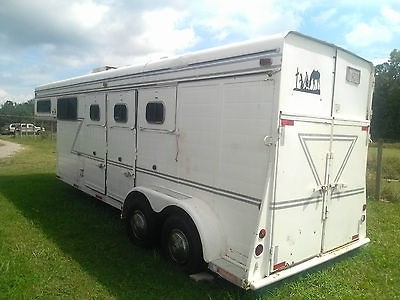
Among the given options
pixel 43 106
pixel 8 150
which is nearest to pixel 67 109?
pixel 43 106

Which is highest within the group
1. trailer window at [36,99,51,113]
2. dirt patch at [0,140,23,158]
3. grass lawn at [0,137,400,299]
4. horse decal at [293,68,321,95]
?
horse decal at [293,68,321,95]

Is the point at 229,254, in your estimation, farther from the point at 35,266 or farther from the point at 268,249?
the point at 35,266

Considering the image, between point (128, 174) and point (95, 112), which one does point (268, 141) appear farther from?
point (95, 112)

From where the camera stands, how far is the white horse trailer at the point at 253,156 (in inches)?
151

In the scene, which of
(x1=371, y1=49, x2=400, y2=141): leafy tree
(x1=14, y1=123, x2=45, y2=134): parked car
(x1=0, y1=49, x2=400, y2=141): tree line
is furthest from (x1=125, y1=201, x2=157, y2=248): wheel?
(x1=371, y1=49, x2=400, y2=141): leafy tree

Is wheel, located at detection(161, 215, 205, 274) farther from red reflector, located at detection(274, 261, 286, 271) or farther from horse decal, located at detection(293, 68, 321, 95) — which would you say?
horse decal, located at detection(293, 68, 321, 95)

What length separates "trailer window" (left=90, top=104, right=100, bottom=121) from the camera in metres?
7.21

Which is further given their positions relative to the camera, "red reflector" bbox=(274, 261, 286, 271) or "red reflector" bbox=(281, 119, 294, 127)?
"red reflector" bbox=(274, 261, 286, 271)

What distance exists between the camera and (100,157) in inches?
286

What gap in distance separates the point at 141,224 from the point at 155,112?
5.48 ft

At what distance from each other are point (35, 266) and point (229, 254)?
2.61 meters

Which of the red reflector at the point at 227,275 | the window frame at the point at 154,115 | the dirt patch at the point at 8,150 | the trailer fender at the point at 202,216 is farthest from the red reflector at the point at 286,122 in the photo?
the dirt patch at the point at 8,150

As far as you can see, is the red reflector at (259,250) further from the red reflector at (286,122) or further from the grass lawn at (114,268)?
the red reflector at (286,122)

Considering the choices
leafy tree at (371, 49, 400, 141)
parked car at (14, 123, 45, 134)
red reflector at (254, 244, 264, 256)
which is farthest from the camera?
leafy tree at (371, 49, 400, 141)
